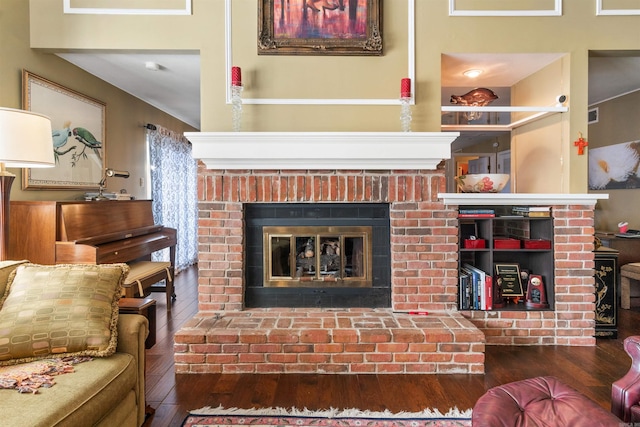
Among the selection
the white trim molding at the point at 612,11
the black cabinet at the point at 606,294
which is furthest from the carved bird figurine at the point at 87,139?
the black cabinet at the point at 606,294

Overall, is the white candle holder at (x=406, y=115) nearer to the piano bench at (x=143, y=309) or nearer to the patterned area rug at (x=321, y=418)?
the patterned area rug at (x=321, y=418)

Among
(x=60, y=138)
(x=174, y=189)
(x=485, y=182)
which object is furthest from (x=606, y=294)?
(x=174, y=189)

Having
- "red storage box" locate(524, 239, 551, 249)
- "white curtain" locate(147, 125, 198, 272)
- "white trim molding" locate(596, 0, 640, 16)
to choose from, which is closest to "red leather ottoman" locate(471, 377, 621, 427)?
"red storage box" locate(524, 239, 551, 249)

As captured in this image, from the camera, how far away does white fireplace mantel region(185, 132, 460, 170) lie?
7.80 feet

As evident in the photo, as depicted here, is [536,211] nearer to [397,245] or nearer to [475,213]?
[475,213]

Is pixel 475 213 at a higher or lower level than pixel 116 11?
lower

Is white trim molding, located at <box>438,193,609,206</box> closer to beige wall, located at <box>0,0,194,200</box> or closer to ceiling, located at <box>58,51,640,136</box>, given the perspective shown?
ceiling, located at <box>58,51,640,136</box>

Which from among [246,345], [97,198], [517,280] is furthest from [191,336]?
[517,280]

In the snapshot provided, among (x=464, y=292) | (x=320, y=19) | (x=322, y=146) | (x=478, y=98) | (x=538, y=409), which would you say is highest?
(x=320, y=19)

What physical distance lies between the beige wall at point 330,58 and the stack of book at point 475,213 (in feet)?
2.45

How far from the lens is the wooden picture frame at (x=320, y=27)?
2523mm

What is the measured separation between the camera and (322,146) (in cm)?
241

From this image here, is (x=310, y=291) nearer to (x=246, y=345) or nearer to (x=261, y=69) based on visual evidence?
(x=246, y=345)

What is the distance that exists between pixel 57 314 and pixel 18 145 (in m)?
0.88
